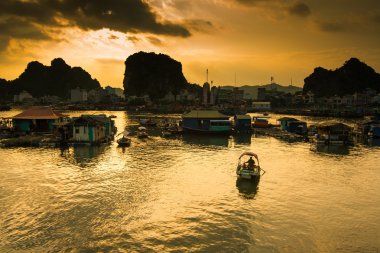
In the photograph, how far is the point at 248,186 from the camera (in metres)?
31.1

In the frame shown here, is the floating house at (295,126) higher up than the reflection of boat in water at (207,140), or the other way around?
the floating house at (295,126)

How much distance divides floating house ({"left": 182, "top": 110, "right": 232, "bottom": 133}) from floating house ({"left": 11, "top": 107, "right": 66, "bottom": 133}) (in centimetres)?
3051

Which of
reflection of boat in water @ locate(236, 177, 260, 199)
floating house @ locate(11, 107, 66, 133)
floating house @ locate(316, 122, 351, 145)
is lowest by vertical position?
reflection of boat in water @ locate(236, 177, 260, 199)

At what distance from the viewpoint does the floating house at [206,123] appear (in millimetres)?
71062

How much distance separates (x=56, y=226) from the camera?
832 inches

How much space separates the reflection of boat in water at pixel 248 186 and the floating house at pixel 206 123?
37267 mm

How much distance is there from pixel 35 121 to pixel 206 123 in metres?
38.8

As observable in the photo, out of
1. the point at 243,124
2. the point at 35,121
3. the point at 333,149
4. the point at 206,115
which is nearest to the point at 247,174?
the point at 333,149

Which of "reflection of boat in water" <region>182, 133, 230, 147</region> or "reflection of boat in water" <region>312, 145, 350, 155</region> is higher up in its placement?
"reflection of boat in water" <region>182, 133, 230, 147</region>

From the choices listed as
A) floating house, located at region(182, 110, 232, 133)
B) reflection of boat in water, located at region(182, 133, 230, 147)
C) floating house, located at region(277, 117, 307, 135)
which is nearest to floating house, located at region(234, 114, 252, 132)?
floating house, located at region(182, 110, 232, 133)

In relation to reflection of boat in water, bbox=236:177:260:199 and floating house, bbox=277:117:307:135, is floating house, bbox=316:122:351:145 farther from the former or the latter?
reflection of boat in water, bbox=236:177:260:199

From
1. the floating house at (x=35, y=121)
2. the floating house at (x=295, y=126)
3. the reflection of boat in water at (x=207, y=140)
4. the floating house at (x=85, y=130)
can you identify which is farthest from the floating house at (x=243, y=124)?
the floating house at (x=35, y=121)

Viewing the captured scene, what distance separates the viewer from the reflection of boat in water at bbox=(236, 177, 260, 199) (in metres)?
28.9

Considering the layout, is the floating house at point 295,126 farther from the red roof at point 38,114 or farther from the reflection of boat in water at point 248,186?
the red roof at point 38,114
